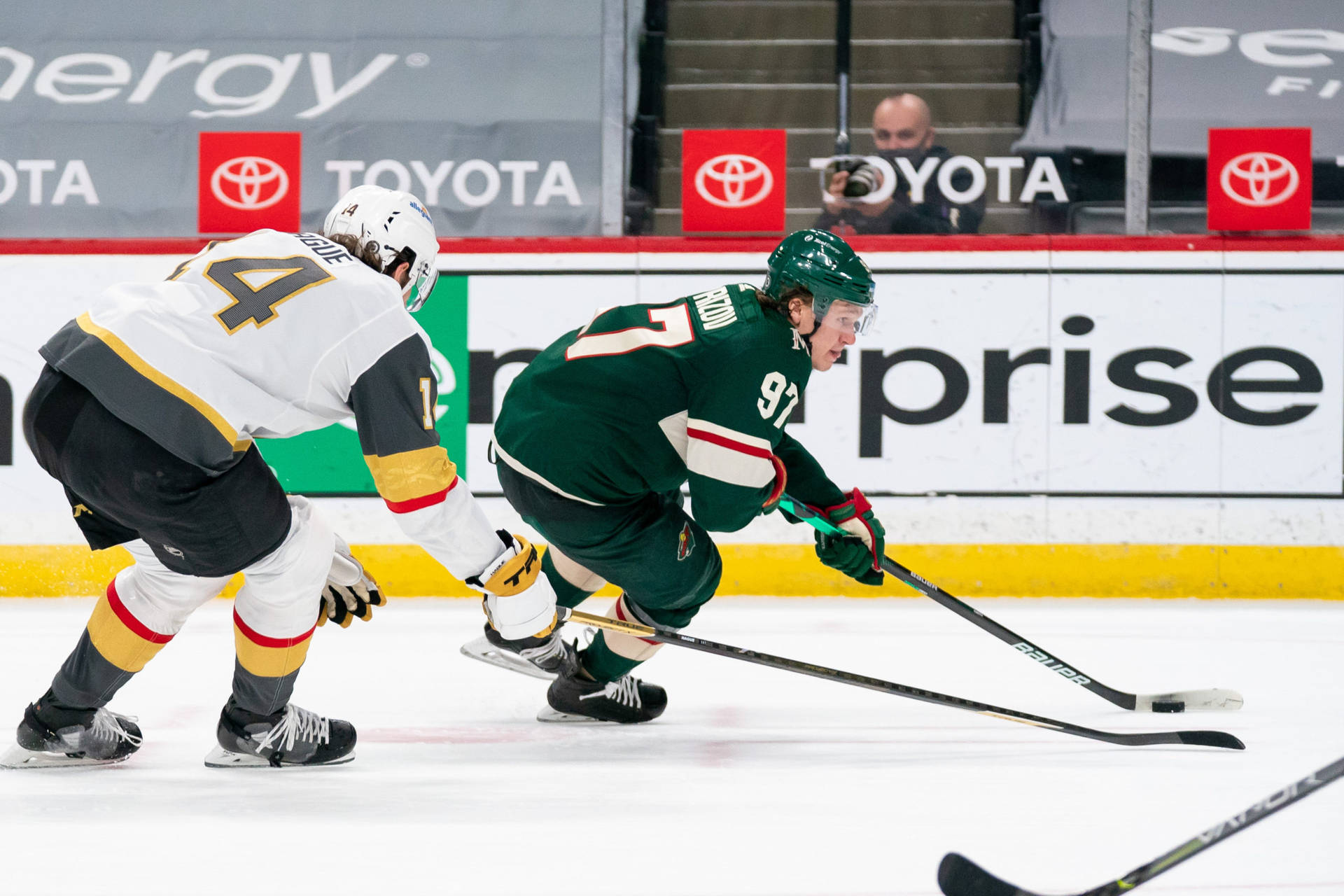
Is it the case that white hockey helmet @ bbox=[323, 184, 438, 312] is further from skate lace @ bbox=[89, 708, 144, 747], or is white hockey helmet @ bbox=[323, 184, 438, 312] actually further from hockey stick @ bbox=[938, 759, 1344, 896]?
hockey stick @ bbox=[938, 759, 1344, 896]

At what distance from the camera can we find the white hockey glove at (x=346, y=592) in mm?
2422

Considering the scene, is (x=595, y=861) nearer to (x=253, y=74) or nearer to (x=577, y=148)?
(x=577, y=148)

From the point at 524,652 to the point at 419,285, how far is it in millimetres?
772

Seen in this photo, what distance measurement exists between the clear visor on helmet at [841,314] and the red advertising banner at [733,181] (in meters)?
2.41

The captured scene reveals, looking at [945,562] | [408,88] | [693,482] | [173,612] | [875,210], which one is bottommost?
[945,562]

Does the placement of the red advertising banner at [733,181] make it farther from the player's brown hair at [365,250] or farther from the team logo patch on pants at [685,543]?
the player's brown hair at [365,250]

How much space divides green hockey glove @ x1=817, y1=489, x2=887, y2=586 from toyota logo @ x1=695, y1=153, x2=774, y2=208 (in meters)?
2.34

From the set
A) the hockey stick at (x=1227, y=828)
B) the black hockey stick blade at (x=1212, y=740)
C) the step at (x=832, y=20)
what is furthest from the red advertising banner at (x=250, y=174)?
the hockey stick at (x=1227, y=828)

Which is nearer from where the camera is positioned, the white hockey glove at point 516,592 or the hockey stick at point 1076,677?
the white hockey glove at point 516,592

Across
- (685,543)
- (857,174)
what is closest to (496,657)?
(685,543)

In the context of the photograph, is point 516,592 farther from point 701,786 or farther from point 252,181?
point 252,181

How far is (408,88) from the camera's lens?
519 cm

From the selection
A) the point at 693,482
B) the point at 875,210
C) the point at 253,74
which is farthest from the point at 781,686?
the point at 253,74

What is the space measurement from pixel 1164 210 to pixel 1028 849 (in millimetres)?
3615
